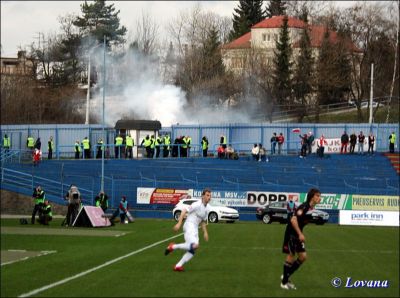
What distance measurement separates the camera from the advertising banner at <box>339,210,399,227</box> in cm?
4728

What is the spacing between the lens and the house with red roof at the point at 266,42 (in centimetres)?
8921

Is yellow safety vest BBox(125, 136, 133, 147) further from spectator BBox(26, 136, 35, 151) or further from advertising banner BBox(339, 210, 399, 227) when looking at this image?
advertising banner BBox(339, 210, 399, 227)

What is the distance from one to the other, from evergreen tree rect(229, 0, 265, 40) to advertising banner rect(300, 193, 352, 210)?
59.0m

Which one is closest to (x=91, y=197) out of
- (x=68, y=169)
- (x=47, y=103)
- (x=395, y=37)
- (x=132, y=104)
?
(x=68, y=169)

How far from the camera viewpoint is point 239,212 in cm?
5062

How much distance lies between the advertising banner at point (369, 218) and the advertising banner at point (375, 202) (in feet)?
7.50

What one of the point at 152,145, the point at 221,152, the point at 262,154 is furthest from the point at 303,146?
the point at 152,145

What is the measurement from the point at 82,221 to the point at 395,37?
55352 mm

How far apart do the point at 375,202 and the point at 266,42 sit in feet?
166

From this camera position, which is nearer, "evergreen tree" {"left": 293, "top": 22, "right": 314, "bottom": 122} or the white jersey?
the white jersey

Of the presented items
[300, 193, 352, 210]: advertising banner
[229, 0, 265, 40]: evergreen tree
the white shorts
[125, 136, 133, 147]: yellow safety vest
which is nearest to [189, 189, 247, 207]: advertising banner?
[300, 193, 352, 210]: advertising banner

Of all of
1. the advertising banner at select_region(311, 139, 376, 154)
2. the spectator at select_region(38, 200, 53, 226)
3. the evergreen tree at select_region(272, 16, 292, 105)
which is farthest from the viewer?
the evergreen tree at select_region(272, 16, 292, 105)

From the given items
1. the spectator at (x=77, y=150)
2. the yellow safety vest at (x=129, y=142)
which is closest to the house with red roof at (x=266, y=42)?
the yellow safety vest at (x=129, y=142)

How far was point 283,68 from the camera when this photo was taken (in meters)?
87.8
